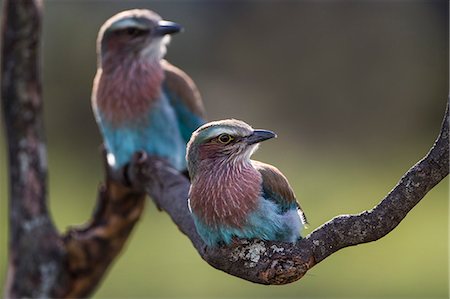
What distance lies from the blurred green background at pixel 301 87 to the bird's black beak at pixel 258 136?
20.2ft

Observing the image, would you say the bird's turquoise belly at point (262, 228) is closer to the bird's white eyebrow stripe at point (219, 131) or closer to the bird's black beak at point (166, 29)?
the bird's white eyebrow stripe at point (219, 131)

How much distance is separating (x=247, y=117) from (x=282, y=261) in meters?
7.50

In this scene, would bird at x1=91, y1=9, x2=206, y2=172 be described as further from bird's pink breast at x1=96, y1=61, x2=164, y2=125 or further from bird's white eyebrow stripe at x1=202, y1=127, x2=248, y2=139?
bird's white eyebrow stripe at x1=202, y1=127, x2=248, y2=139

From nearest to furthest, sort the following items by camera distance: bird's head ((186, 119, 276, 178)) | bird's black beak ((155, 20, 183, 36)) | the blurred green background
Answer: bird's head ((186, 119, 276, 178))
bird's black beak ((155, 20, 183, 36))
the blurred green background

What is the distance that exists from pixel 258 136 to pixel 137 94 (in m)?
1.31

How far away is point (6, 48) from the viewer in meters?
4.41

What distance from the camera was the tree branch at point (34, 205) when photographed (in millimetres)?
4406

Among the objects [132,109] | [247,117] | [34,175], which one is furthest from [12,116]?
[247,117]

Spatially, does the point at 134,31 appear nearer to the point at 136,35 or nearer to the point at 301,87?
the point at 136,35

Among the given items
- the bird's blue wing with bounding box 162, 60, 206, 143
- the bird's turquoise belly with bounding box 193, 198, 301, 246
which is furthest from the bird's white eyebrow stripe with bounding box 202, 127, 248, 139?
the bird's blue wing with bounding box 162, 60, 206, 143

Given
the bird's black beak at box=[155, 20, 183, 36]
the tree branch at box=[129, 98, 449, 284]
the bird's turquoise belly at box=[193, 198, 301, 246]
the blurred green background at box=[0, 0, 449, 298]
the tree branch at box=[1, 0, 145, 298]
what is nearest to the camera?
the tree branch at box=[129, 98, 449, 284]

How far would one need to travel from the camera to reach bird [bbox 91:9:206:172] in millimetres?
4328

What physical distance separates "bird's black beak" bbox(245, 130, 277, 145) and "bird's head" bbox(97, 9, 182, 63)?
4.02 ft

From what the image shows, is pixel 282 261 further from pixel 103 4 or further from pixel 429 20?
pixel 429 20
